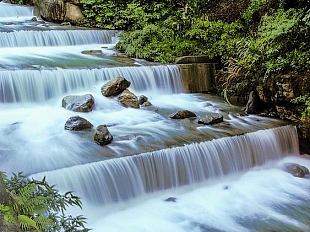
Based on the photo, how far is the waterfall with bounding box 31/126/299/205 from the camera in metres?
5.01

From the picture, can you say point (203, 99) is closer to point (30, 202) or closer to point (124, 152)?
point (124, 152)

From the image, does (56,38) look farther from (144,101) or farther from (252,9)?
(252,9)

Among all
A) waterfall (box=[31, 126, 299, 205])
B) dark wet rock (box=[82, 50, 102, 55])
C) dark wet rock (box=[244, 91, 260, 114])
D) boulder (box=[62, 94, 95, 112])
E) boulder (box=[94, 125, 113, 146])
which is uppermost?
dark wet rock (box=[82, 50, 102, 55])

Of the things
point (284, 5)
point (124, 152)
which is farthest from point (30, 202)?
point (284, 5)

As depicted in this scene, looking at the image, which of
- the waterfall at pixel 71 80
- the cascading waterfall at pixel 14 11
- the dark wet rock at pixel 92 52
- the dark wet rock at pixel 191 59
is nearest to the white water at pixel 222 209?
the waterfall at pixel 71 80

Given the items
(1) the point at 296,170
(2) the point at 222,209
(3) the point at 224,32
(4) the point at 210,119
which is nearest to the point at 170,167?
(2) the point at 222,209

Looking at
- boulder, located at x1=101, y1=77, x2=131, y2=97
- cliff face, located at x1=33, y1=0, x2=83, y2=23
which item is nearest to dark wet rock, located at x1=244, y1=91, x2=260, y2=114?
boulder, located at x1=101, y1=77, x2=131, y2=97

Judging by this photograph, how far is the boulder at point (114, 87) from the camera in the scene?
813 cm

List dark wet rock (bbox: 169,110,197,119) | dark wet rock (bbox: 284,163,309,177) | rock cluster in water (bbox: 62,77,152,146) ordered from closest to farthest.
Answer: rock cluster in water (bbox: 62,77,152,146), dark wet rock (bbox: 284,163,309,177), dark wet rock (bbox: 169,110,197,119)

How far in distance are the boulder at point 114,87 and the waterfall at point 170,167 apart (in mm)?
2856

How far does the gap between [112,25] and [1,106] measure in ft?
23.1

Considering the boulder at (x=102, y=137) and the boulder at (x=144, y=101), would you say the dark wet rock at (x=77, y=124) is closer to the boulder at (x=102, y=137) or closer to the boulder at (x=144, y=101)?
the boulder at (x=102, y=137)

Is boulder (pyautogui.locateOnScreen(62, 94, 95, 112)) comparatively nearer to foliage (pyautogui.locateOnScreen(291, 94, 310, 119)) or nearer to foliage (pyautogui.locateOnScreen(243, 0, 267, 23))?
foliage (pyautogui.locateOnScreen(291, 94, 310, 119))

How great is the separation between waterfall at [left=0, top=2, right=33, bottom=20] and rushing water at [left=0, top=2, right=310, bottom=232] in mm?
7085
